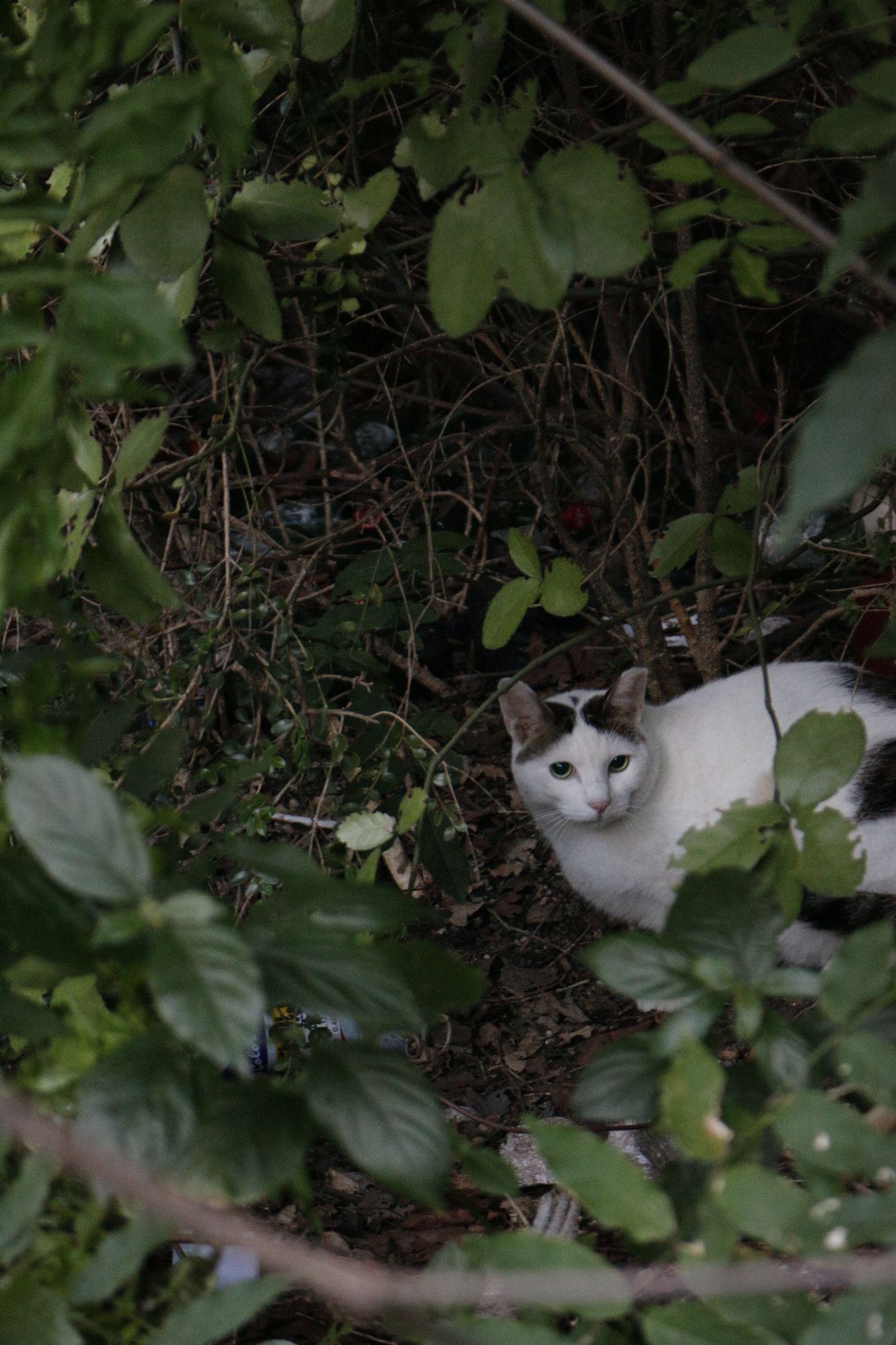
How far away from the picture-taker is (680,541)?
6.52 feet

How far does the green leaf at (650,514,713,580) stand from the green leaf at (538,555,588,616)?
0.21m

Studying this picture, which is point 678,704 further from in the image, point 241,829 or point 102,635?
point 102,635

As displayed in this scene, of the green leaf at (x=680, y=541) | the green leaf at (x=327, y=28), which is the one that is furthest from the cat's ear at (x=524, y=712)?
the green leaf at (x=327, y=28)

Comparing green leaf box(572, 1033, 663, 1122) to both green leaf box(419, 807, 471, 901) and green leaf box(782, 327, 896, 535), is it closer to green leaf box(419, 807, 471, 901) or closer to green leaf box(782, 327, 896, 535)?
green leaf box(782, 327, 896, 535)

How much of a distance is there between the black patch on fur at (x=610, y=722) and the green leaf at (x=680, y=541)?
0.49 m

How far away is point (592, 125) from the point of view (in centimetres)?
264

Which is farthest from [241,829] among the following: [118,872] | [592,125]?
[592,125]

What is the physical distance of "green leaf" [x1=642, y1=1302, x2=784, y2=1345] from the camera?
26.4 inches

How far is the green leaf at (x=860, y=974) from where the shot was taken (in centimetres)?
71

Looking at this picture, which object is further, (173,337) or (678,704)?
(678,704)

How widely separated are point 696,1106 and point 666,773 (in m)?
1.88

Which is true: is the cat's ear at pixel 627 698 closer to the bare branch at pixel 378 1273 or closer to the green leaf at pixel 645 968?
the green leaf at pixel 645 968

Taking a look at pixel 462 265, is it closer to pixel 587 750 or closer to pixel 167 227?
pixel 167 227

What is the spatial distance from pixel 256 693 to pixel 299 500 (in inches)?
52.1
